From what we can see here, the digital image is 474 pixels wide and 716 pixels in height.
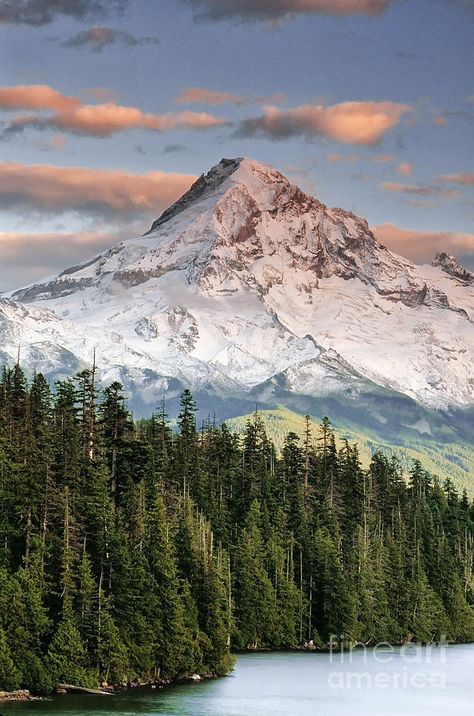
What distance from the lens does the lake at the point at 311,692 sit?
125 m

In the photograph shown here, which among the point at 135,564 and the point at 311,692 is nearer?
the point at 135,564

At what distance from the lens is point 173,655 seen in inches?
5468

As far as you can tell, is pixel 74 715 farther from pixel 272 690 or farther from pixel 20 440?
pixel 20 440

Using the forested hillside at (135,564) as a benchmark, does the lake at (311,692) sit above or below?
below

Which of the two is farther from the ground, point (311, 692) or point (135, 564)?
point (135, 564)

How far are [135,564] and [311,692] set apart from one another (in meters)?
23.4

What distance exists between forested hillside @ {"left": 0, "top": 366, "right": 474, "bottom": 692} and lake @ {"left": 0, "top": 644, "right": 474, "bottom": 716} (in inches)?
138

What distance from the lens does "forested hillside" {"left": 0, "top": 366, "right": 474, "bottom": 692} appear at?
128m

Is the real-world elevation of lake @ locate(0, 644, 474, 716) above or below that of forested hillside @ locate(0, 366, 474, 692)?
below

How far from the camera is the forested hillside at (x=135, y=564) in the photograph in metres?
128

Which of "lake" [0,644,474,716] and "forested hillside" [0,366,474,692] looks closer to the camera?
"lake" [0,644,474,716]

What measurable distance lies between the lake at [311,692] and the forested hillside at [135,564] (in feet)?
11.5

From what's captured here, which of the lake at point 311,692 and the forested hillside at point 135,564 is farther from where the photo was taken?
the forested hillside at point 135,564

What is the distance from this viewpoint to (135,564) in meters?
138
